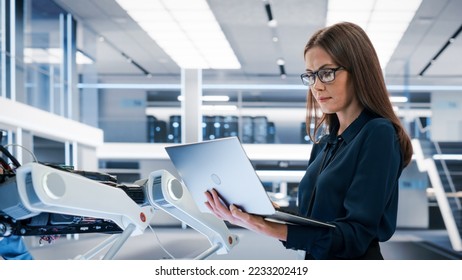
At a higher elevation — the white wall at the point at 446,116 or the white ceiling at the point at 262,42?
the white ceiling at the point at 262,42

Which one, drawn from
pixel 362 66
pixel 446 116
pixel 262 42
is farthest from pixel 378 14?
pixel 362 66

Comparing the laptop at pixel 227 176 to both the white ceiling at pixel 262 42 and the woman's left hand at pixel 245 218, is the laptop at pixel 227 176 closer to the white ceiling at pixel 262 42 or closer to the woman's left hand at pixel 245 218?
the woman's left hand at pixel 245 218

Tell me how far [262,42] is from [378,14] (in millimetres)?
2294

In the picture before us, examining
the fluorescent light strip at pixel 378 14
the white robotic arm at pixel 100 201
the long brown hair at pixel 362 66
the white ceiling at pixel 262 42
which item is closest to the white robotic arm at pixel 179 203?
the white robotic arm at pixel 100 201

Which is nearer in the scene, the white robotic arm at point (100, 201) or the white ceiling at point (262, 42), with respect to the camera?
the white robotic arm at point (100, 201)

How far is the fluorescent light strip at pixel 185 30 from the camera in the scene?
6.93 meters

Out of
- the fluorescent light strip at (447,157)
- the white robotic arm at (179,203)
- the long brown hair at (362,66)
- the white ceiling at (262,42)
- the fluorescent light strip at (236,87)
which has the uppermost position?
the white ceiling at (262,42)

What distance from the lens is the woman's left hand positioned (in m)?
1.26

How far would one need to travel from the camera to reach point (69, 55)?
7660mm

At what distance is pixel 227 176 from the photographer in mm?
1283

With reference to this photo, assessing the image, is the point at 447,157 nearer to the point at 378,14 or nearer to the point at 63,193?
the point at 378,14

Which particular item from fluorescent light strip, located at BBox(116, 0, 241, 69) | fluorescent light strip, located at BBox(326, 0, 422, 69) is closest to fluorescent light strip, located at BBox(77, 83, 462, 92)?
fluorescent light strip, located at BBox(116, 0, 241, 69)

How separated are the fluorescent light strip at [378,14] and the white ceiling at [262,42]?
0.47 ft
